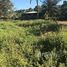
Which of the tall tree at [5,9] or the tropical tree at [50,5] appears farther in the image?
the tropical tree at [50,5]

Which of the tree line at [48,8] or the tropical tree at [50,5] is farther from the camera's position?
the tropical tree at [50,5]

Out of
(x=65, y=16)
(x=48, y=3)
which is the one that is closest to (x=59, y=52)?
(x=65, y=16)

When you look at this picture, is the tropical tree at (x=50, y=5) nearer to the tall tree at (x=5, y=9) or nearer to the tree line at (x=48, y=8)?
the tree line at (x=48, y=8)

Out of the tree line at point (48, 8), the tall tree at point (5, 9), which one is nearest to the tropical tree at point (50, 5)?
the tree line at point (48, 8)

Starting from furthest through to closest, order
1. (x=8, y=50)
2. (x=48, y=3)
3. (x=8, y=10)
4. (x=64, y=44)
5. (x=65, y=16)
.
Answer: (x=48, y=3) → (x=8, y=10) → (x=65, y=16) → (x=64, y=44) → (x=8, y=50)

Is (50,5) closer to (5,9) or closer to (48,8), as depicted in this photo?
(48,8)

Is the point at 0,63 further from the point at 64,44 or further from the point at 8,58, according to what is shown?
the point at 64,44

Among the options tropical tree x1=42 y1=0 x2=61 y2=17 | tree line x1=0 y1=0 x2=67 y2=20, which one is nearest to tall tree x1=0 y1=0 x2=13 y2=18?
tree line x1=0 y1=0 x2=67 y2=20

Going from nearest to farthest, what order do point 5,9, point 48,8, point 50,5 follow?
1. point 5,9
2. point 48,8
3. point 50,5

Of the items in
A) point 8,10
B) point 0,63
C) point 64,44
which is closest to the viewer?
point 0,63

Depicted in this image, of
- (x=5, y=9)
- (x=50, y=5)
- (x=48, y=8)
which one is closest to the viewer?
(x=5, y=9)

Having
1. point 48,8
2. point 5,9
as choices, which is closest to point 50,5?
point 48,8

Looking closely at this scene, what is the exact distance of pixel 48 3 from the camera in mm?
65000

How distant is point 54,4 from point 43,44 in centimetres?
5594
